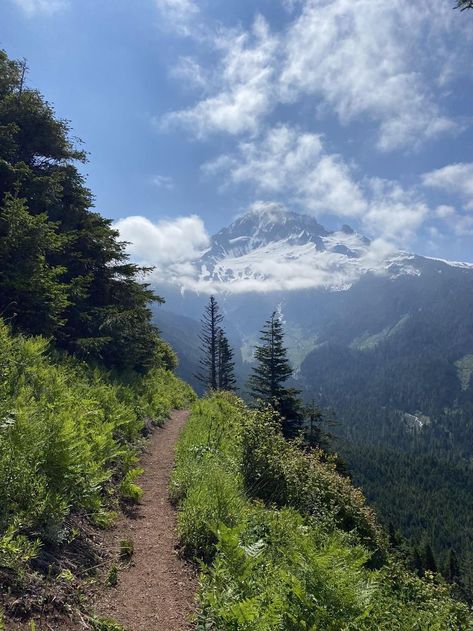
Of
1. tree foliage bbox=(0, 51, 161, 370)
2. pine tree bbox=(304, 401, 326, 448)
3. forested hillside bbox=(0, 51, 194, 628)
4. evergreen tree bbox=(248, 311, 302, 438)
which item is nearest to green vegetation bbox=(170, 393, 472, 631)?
forested hillside bbox=(0, 51, 194, 628)

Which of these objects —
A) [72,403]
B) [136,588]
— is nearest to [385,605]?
[136,588]

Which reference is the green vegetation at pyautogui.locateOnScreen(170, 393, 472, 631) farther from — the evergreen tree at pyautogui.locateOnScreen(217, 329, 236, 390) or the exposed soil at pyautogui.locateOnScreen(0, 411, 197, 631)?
the evergreen tree at pyautogui.locateOnScreen(217, 329, 236, 390)

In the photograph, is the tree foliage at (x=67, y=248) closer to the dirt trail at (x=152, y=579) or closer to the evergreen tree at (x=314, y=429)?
the dirt trail at (x=152, y=579)

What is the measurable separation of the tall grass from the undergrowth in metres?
0.01

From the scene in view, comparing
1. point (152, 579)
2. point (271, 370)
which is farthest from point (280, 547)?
point (271, 370)

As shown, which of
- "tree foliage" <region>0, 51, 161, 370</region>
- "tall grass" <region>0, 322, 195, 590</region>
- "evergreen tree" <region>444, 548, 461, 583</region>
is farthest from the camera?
"evergreen tree" <region>444, 548, 461, 583</region>

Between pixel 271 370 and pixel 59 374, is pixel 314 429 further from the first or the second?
pixel 59 374

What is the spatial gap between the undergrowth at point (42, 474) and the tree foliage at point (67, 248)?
16.9ft

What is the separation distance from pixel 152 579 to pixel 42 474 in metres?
2.47

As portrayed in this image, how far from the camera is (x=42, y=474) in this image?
607 centimetres

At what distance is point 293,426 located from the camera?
122ft

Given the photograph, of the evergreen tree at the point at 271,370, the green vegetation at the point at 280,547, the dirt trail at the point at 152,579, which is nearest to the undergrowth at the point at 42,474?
the dirt trail at the point at 152,579

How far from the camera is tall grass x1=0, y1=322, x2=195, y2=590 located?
5316mm

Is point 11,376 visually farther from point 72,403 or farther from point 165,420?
point 165,420
